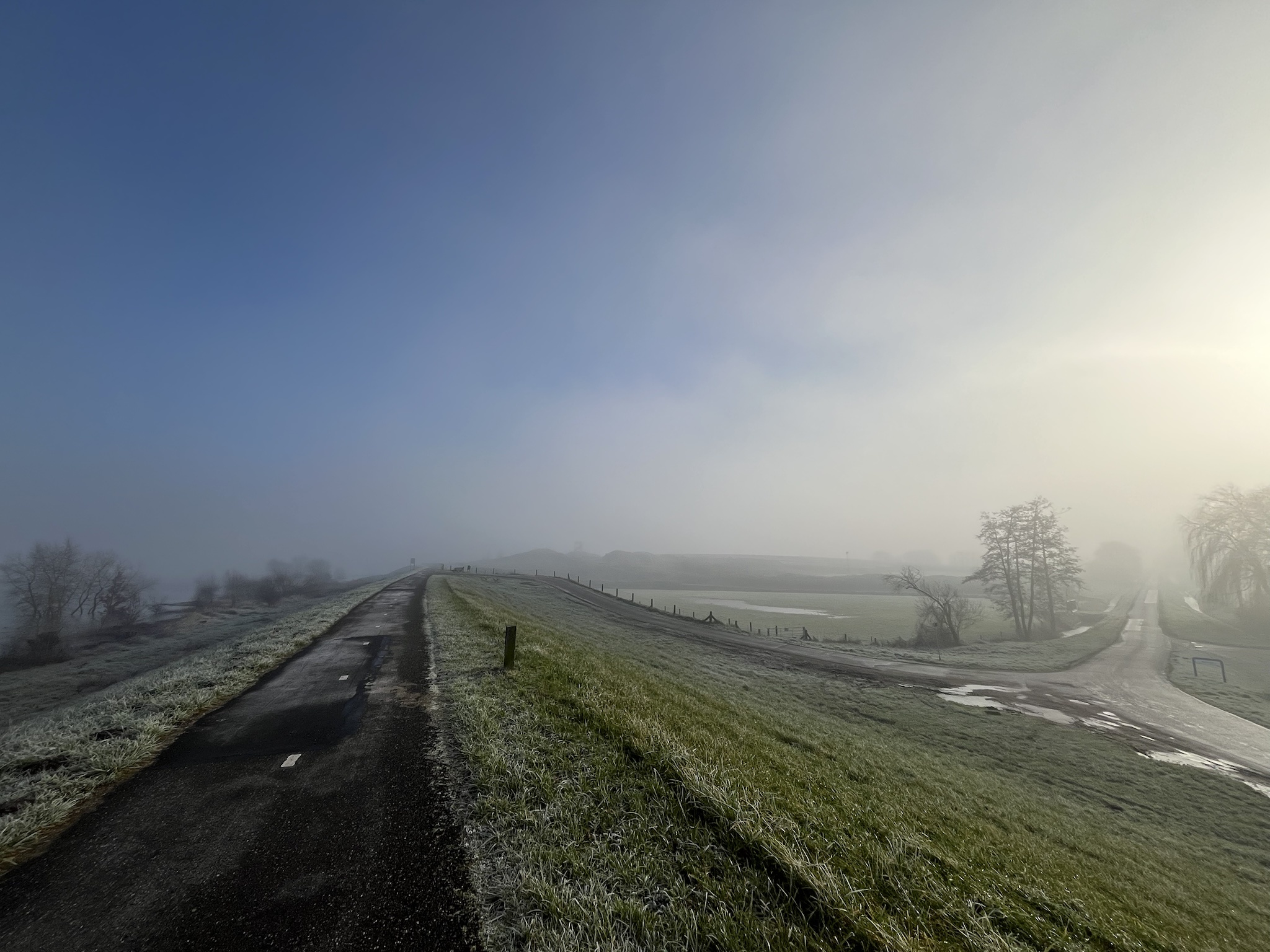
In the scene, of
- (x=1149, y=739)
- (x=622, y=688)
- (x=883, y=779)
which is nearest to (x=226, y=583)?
(x=622, y=688)

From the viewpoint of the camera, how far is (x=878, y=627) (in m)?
57.1

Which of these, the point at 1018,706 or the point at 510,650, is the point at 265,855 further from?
the point at 1018,706

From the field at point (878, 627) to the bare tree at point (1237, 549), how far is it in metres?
10.7

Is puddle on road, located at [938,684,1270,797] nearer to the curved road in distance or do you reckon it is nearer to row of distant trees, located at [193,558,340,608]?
the curved road in distance

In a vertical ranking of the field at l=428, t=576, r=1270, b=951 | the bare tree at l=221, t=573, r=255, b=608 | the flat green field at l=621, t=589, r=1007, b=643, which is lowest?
the flat green field at l=621, t=589, r=1007, b=643

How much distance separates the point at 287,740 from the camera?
8.00 meters

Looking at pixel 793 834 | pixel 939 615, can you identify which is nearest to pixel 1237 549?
pixel 939 615

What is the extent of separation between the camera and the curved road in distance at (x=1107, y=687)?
19.9 metres

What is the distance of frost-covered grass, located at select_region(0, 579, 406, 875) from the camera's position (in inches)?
208

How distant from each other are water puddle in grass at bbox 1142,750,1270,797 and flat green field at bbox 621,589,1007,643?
1107 inches

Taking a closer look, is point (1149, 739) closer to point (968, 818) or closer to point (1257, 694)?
point (1257, 694)

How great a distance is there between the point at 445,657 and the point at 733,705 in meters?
10.0

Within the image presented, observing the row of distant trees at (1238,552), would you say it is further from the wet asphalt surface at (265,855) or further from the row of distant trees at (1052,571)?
the wet asphalt surface at (265,855)

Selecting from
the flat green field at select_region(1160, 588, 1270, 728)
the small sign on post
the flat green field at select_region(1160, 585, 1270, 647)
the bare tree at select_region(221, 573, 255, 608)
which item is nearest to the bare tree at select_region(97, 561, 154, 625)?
the bare tree at select_region(221, 573, 255, 608)
